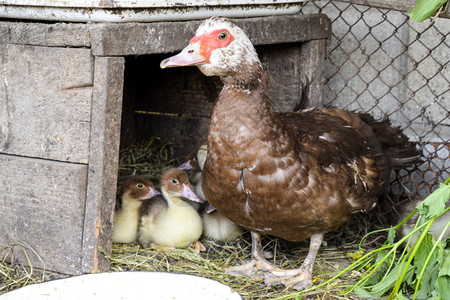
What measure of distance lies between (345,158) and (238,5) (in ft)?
3.12

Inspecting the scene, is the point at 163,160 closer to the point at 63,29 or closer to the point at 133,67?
the point at 133,67

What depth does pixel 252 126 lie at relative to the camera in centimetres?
295

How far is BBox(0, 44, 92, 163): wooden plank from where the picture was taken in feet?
9.78

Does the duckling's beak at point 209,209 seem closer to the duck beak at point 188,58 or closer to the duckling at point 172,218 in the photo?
the duckling at point 172,218

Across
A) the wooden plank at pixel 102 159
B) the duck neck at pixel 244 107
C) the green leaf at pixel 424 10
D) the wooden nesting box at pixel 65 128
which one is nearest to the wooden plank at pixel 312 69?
the wooden nesting box at pixel 65 128

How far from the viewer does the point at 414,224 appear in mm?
3520

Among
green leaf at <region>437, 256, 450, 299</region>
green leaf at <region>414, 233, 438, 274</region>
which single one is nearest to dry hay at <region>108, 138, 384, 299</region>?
green leaf at <region>414, 233, 438, 274</region>

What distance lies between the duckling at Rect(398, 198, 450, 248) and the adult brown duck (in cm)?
31

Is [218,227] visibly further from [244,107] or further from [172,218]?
[244,107]

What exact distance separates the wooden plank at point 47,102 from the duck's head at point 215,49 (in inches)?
16.8

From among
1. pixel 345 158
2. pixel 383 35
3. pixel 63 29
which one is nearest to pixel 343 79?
pixel 383 35

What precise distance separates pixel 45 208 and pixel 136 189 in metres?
0.65

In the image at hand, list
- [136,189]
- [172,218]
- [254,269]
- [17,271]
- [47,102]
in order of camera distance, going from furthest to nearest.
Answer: [136,189] < [172,218] < [254,269] < [17,271] < [47,102]

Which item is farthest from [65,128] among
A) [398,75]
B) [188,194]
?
[398,75]
